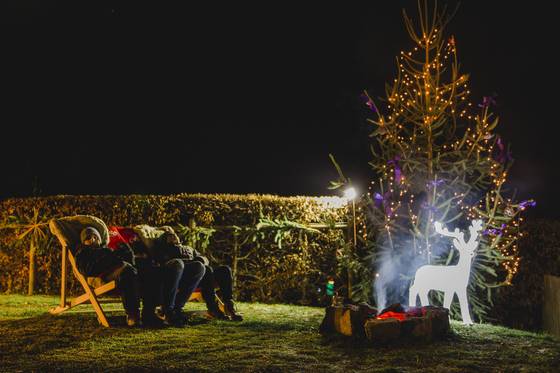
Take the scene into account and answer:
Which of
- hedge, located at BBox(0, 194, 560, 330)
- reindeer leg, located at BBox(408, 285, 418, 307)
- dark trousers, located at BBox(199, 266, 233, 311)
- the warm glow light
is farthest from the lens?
hedge, located at BBox(0, 194, 560, 330)

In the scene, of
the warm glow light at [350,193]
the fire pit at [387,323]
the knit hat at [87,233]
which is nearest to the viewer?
the fire pit at [387,323]

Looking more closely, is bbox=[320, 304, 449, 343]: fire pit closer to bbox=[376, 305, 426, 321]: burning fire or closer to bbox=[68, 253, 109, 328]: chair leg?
bbox=[376, 305, 426, 321]: burning fire

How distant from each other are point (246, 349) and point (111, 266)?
1844 mm

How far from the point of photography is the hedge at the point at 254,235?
8375 mm

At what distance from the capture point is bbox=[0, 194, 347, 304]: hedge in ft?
27.5

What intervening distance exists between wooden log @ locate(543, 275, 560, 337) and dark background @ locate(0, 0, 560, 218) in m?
8.14

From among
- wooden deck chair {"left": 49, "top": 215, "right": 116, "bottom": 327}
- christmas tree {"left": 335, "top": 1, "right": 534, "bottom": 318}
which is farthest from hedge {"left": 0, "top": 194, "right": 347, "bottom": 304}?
wooden deck chair {"left": 49, "top": 215, "right": 116, "bottom": 327}

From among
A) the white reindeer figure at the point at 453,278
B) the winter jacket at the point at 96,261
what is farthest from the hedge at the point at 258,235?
the winter jacket at the point at 96,261

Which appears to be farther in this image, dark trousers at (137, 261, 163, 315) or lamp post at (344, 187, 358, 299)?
lamp post at (344, 187, 358, 299)

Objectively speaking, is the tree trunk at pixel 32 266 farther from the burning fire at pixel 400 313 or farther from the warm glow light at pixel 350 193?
the burning fire at pixel 400 313

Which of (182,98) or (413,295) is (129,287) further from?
(182,98)

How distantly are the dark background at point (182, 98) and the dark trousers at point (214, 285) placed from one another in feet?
27.7

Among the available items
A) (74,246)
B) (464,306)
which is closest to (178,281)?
(74,246)

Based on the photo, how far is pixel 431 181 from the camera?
7469mm
